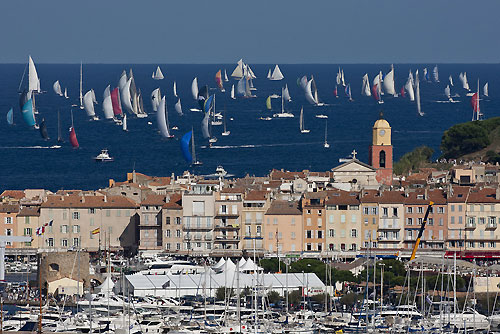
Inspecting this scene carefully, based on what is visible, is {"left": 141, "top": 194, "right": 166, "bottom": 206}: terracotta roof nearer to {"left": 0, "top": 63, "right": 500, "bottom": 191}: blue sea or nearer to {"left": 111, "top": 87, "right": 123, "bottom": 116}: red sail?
{"left": 0, "top": 63, "right": 500, "bottom": 191}: blue sea

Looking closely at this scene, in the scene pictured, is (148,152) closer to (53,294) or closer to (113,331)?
(53,294)

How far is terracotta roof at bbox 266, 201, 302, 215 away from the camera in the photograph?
75.6m

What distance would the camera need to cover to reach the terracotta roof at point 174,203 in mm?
75175

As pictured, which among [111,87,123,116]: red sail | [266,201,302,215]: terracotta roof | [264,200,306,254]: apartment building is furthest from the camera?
[111,87,123,116]: red sail

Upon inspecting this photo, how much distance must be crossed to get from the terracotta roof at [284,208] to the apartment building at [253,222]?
0.36 m

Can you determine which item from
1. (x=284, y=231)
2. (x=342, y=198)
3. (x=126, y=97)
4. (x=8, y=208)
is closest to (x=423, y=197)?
(x=342, y=198)

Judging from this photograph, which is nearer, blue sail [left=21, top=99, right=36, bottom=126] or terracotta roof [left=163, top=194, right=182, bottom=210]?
terracotta roof [left=163, top=194, right=182, bottom=210]

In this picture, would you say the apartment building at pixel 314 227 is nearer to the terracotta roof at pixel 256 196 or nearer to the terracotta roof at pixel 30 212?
the terracotta roof at pixel 256 196

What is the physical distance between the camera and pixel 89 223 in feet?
252

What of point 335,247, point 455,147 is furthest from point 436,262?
point 455,147

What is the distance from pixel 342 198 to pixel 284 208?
96.1 inches

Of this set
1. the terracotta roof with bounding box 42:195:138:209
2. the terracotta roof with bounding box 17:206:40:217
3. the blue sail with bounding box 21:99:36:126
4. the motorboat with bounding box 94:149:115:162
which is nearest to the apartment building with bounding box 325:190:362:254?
the terracotta roof with bounding box 42:195:138:209

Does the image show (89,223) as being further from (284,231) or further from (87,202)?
(284,231)

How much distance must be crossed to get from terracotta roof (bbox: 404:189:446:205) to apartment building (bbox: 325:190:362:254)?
217cm
